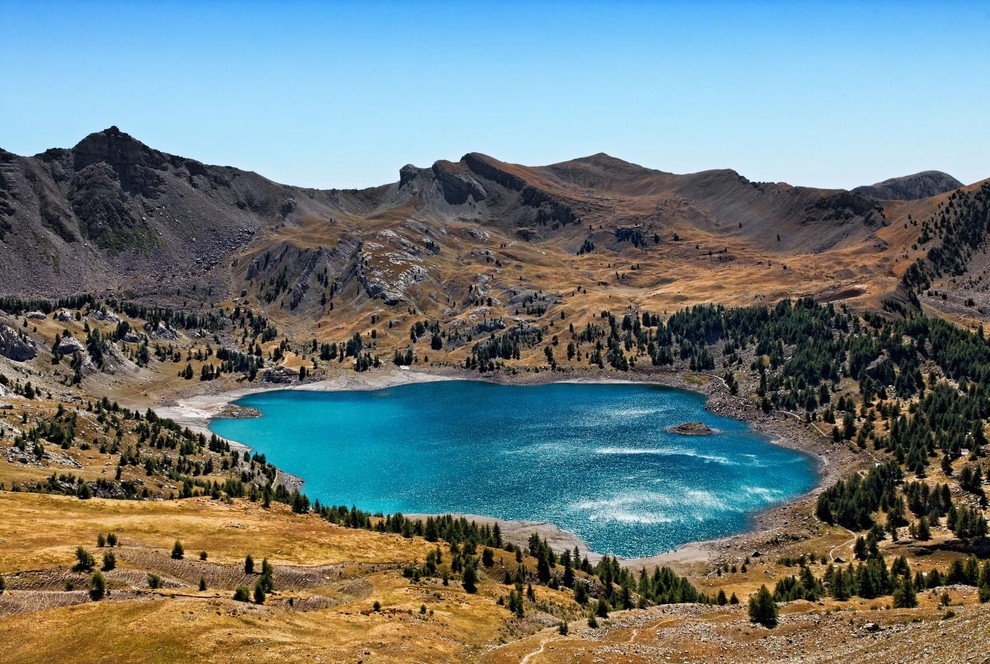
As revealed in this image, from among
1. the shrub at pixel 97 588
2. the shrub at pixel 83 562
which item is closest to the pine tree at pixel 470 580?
the shrub at pixel 97 588

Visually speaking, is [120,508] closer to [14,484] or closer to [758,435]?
[14,484]

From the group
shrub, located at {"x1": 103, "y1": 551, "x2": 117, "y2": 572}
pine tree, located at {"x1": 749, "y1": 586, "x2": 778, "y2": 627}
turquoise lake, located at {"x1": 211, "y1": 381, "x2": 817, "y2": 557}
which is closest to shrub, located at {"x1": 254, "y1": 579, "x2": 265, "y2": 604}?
shrub, located at {"x1": 103, "y1": 551, "x2": 117, "y2": 572}

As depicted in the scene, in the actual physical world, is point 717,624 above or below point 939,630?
below

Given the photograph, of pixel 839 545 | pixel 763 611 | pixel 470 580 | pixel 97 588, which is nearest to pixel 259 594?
pixel 97 588

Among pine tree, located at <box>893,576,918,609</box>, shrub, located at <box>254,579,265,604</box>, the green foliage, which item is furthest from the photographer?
pine tree, located at <box>893,576,918,609</box>

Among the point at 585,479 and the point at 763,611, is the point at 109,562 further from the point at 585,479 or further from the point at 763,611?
the point at 585,479

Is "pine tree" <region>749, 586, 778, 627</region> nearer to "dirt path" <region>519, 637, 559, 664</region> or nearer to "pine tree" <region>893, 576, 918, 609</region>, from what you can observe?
"pine tree" <region>893, 576, 918, 609</region>

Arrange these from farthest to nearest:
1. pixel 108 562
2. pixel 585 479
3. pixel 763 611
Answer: pixel 585 479
pixel 763 611
pixel 108 562

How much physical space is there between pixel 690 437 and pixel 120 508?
139 meters

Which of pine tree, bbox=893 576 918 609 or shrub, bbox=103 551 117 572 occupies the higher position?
shrub, bbox=103 551 117 572

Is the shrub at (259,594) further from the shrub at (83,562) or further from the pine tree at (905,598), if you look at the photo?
the pine tree at (905,598)

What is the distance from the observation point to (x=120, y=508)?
10050 centimetres

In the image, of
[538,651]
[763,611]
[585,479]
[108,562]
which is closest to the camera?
[538,651]

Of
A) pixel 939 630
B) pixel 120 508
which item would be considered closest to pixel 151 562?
pixel 120 508
